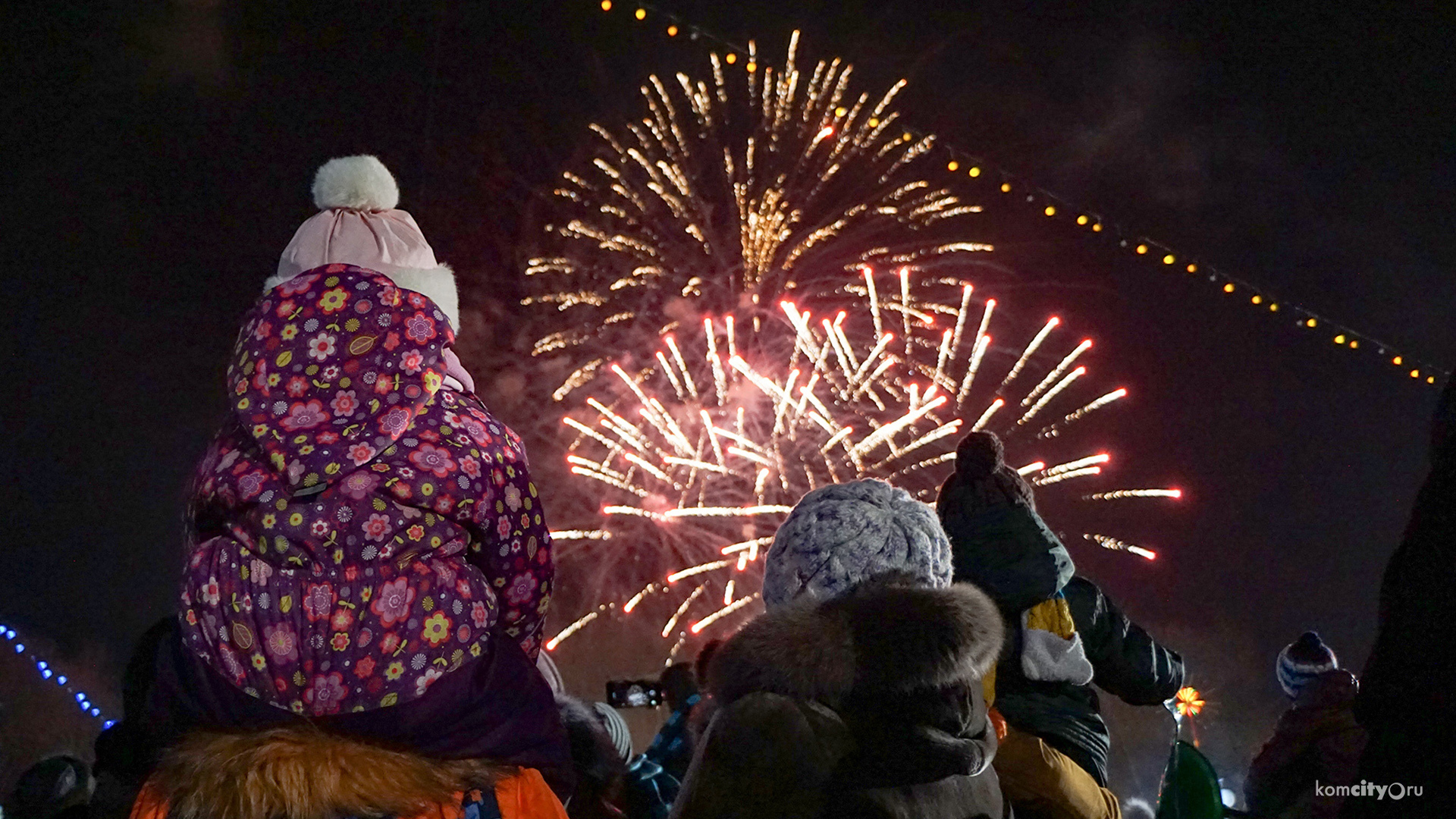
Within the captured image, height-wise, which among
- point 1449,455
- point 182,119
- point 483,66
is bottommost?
point 1449,455

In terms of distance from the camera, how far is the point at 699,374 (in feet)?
32.9

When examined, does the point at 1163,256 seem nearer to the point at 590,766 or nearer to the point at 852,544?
the point at 590,766

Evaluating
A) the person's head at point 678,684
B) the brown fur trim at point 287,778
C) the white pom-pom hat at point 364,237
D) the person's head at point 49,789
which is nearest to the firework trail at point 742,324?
the person's head at point 678,684

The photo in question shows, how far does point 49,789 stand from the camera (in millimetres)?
4191

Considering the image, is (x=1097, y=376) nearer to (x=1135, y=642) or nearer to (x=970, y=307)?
(x=970, y=307)

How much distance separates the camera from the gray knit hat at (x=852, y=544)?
215cm

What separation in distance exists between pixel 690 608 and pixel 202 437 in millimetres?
4742

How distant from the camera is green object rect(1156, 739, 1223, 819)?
2.85 metres

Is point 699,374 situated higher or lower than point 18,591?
higher

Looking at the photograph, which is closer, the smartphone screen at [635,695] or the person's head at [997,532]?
the person's head at [997,532]

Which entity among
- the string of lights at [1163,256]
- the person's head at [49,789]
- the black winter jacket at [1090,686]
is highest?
the string of lights at [1163,256]

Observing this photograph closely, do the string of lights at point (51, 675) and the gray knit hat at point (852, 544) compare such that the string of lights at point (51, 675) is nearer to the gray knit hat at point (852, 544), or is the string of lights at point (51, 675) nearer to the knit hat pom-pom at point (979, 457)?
the knit hat pom-pom at point (979, 457)

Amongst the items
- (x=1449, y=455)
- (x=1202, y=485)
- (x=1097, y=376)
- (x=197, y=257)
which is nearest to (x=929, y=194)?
(x=1097, y=376)

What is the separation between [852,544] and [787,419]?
736cm
